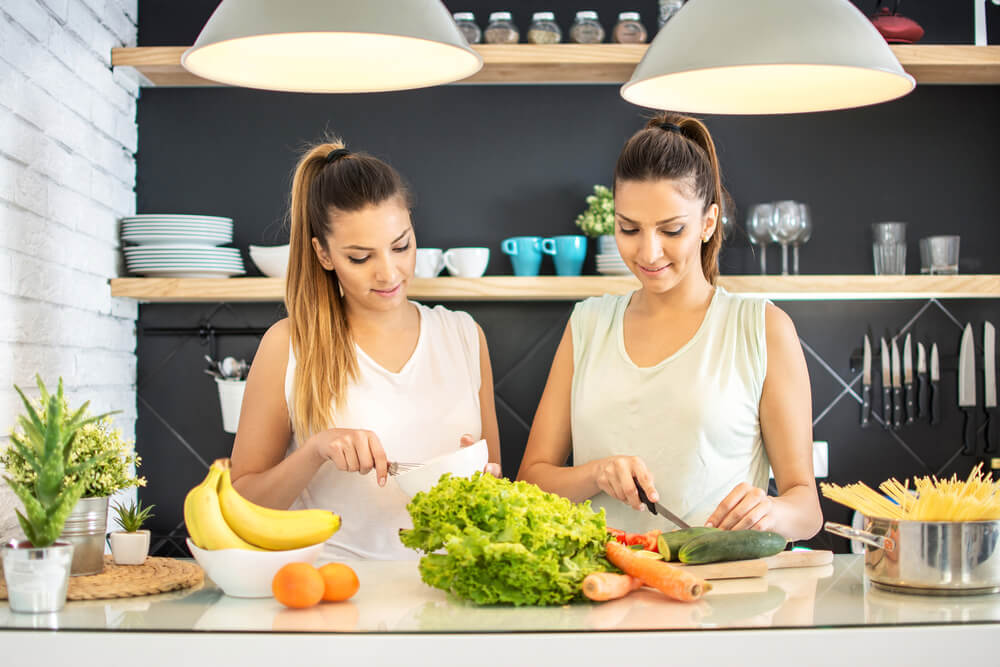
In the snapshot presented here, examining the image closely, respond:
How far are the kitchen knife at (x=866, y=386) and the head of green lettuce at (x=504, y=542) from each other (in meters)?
2.07

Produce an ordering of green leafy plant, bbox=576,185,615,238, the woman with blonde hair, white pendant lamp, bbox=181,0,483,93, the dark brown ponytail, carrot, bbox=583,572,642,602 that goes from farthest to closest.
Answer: green leafy plant, bbox=576,185,615,238 → the woman with blonde hair → the dark brown ponytail → white pendant lamp, bbox=181,0,483,93 → carrot, bbox=583,572,642,602

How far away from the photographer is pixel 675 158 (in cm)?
185

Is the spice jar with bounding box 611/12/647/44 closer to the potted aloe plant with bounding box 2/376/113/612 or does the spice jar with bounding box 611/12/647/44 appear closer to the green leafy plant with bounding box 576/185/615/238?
the green leafy plant with bounding box 576/185/615/238

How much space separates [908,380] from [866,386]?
0.45 ft

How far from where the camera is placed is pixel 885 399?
311cm

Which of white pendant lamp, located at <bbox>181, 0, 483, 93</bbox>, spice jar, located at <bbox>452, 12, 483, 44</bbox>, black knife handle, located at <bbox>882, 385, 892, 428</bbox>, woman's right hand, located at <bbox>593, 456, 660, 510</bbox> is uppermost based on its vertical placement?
spice jar, located at <bbox>452, 12, 483, 44</bbox>

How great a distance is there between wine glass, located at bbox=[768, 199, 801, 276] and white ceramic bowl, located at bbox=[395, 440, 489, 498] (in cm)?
175

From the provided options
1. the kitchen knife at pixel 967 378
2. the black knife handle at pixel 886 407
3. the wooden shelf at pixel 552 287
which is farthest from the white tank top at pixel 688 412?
the kitchen knife at pixel 967 378

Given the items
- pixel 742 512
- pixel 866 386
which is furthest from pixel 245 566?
pixel 866 386

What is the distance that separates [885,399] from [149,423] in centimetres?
241

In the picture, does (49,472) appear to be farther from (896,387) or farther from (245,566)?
(896,387)

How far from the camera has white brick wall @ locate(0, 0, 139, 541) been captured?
2221 millimetres

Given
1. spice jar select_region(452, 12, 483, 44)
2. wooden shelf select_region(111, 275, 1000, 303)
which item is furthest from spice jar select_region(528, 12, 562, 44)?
wooden shelf select_region(111, 275, 1000, 303)

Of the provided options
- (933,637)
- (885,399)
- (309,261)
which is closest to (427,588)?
(933,637)
